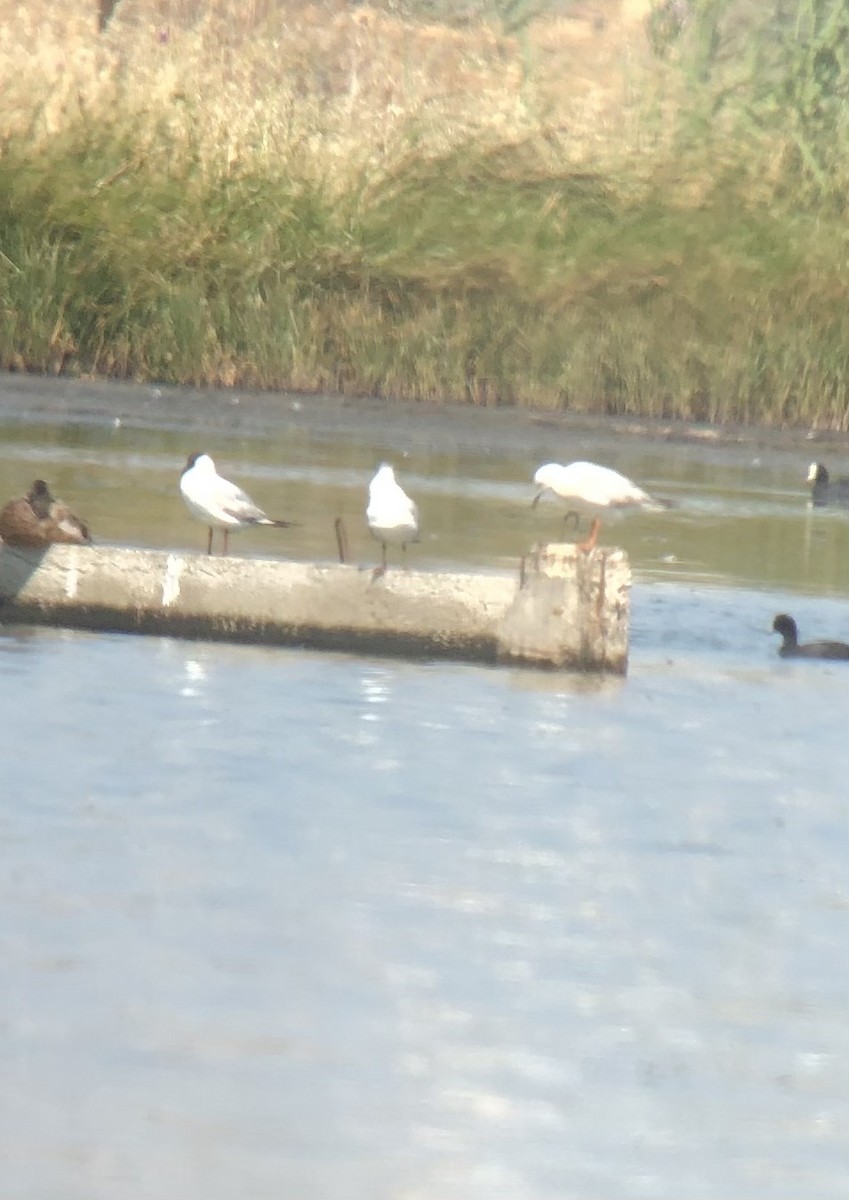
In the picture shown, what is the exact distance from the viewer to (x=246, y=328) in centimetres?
2219

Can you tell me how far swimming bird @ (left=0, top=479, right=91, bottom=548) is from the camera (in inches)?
452

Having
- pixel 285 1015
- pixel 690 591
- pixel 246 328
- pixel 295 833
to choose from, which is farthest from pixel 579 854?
pixel 246 328

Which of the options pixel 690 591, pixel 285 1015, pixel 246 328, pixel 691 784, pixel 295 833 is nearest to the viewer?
pixel 285 1015

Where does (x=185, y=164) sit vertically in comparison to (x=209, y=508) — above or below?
above

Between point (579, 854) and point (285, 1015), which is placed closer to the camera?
point (285, 1015)

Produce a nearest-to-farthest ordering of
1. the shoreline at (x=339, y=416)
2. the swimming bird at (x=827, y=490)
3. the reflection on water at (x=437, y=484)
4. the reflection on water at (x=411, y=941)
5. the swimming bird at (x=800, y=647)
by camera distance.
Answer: the reflection on water at (x=411, y=941)
the swimming bird at (x=800, y=647)
the reflection on water at (x=437, y=484)
the swimming bird at (x=827, y=490)
the shoreline at (x=339, y=416)

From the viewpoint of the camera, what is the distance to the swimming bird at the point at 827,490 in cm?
1906

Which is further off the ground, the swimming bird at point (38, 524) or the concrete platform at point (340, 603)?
the swimming bird at point (38, 524)

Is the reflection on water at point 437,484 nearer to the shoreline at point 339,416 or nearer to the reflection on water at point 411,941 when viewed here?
the shoreline at point 339,416

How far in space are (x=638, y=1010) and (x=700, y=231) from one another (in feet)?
57.6

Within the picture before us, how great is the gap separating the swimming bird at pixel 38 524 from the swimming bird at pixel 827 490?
8.24 meters

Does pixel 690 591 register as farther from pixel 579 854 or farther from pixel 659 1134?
pixel 659 1134

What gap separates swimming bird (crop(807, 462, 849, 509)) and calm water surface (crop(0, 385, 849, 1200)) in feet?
20.7

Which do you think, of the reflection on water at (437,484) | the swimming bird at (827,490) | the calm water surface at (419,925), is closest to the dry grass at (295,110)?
the reflection on water at (437,484)
